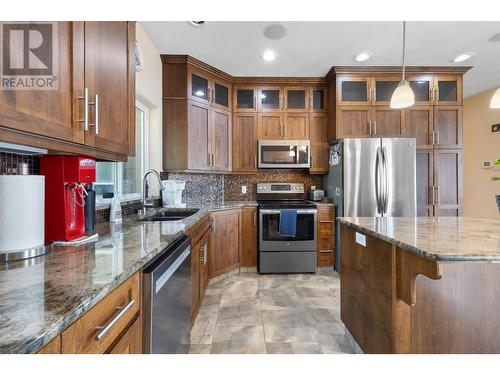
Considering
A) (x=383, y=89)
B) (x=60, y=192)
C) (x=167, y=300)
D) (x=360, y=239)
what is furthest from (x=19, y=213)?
(x=383, y=89)

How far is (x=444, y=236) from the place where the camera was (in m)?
1.27

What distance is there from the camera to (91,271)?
0.80 metres

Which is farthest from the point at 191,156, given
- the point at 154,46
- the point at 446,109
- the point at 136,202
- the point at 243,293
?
the point at 446,109

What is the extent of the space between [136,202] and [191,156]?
3.16 ft

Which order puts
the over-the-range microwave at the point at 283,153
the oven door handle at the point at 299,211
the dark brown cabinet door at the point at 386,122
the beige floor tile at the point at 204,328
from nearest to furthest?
1. the beige floor tile at the point at 204,328
2. the oven door handle at the point at 299,211
3. the dark brown cabinet door at the point at 386,122
4. the over-the-range microwave at the point at 283,153

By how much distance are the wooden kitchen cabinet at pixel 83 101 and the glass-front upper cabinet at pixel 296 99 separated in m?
2.54

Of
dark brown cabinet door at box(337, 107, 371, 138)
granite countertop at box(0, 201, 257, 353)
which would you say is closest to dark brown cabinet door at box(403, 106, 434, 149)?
dark brown cabinet door at box(337, 107, 371, 138)

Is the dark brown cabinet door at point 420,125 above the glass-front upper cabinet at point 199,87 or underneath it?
underneath

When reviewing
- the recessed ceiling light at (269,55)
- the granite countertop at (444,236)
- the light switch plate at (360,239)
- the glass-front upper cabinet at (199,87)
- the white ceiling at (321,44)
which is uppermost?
the white ceiling at (321,44)

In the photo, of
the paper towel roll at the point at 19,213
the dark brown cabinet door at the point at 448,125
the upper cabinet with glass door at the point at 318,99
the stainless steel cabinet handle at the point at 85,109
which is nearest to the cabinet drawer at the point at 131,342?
the paper towel roll at the point at 19,213

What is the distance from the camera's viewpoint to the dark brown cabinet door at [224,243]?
295 centimetres

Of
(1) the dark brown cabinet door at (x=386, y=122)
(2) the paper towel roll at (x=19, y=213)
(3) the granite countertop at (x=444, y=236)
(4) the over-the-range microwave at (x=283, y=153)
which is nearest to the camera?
(2) the paper towel roll at (x=19, y=213)

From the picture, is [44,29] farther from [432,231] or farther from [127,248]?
[432,231]

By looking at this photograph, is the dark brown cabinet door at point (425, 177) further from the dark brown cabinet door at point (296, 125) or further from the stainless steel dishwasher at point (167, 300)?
the stainless steel dishwasher at point (167, 300)
